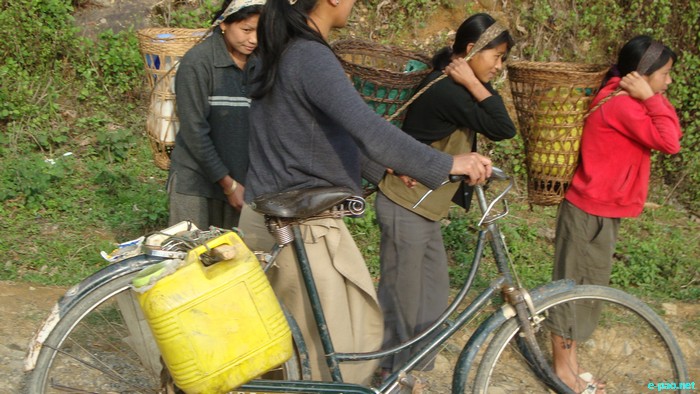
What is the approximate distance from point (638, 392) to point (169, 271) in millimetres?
2176

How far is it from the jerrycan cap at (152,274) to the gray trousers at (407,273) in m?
1.24

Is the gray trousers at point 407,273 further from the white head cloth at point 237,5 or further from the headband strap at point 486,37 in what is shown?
the white head cloth at point 237,5

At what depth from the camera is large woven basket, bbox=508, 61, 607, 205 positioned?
3.38 meters

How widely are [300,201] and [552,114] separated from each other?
1400 mm

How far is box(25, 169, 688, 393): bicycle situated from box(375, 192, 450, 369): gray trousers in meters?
0.50

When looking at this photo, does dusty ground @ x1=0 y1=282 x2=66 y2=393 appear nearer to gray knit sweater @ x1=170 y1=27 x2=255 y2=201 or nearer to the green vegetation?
the green vegetation

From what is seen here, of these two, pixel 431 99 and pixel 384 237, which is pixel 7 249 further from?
pixel 431 99

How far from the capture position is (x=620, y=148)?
3488mm

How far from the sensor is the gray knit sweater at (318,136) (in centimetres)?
246

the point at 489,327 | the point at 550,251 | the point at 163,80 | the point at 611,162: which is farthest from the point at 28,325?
the point at 550,251

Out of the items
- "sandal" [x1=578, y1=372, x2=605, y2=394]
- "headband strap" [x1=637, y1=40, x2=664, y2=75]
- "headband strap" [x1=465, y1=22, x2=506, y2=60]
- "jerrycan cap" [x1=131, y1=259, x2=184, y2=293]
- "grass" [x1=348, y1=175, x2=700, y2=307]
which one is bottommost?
"grass" [x1=348, y1=175, x2=700, y2=307]

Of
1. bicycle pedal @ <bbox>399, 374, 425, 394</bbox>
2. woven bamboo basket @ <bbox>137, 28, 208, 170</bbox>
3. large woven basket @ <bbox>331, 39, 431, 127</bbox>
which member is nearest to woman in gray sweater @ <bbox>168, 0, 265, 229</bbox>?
woven bamboo basket @ <bbox>137, 28, 208, 170</bbox>

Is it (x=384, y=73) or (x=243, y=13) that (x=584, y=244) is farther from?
(x=243, y=13)

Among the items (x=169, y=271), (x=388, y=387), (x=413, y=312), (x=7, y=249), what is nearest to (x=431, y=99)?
(x=413, y=312)
